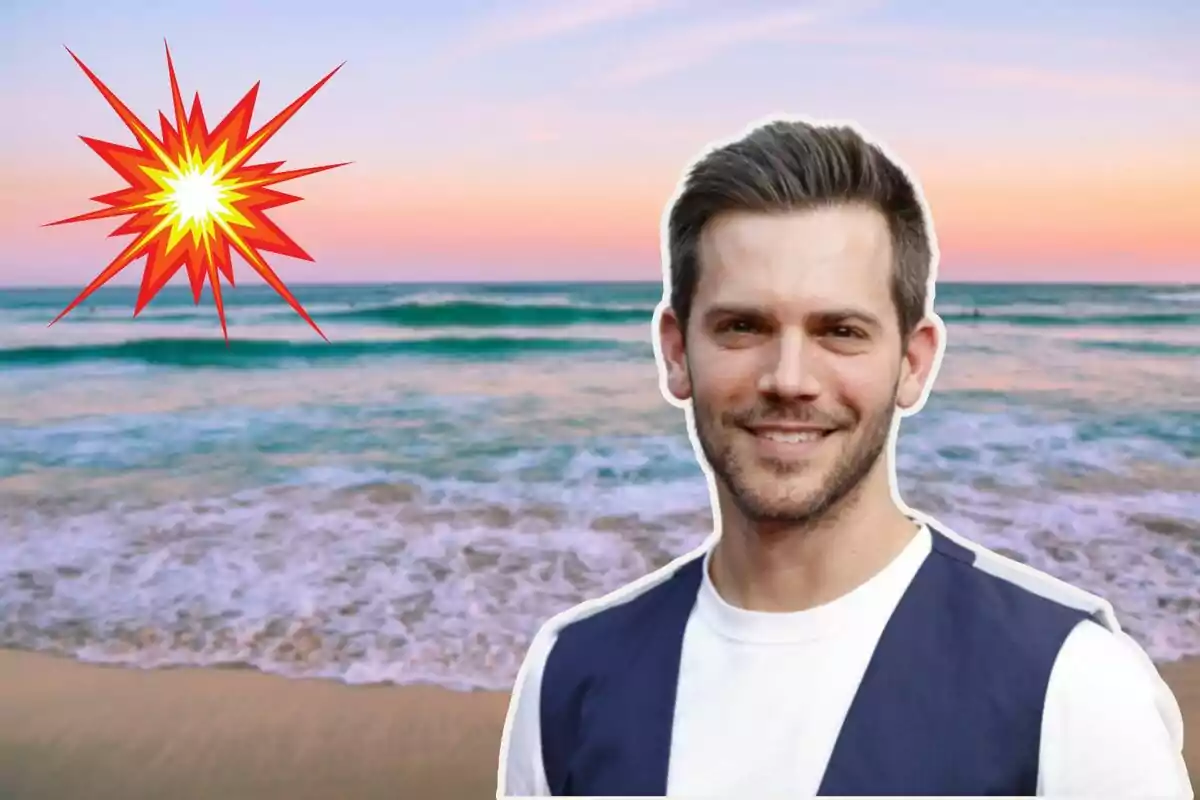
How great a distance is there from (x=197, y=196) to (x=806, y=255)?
1.04 m

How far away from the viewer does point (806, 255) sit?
135cm

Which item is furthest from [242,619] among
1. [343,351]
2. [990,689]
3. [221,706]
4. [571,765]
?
[990,689]

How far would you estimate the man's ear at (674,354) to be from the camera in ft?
4.71

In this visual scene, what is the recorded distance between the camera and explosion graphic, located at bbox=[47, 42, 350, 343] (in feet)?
6.12

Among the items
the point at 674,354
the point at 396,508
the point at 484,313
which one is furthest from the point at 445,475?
the point at 674,354

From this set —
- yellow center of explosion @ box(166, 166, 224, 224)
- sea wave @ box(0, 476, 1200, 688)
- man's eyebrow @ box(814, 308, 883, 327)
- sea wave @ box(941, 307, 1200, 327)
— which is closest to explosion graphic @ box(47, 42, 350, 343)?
yellow center of explosion @ box(166, 166, 224, 224)

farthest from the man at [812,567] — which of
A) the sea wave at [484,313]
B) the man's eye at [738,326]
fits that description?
the sea wave at [484,313]

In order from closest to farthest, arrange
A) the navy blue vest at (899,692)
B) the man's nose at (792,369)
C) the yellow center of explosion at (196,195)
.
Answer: the navy blue vest at (899,692)
the man's nose at (792,369)
the yellow center of explosion at (196,195)

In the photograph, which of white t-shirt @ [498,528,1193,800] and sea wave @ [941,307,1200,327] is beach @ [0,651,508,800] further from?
sea wave @ [941,307,1200,327]

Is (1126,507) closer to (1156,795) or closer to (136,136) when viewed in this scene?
(1156,795)

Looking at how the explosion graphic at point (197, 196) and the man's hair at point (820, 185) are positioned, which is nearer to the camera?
the man's hair at point (820, 185)

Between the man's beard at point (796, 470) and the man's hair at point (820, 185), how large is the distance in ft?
0.45

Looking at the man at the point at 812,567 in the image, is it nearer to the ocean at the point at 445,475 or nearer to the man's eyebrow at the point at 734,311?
the man's eyebrow at the point at 734,311

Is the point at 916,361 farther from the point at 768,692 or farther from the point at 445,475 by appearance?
the point at 445,475
